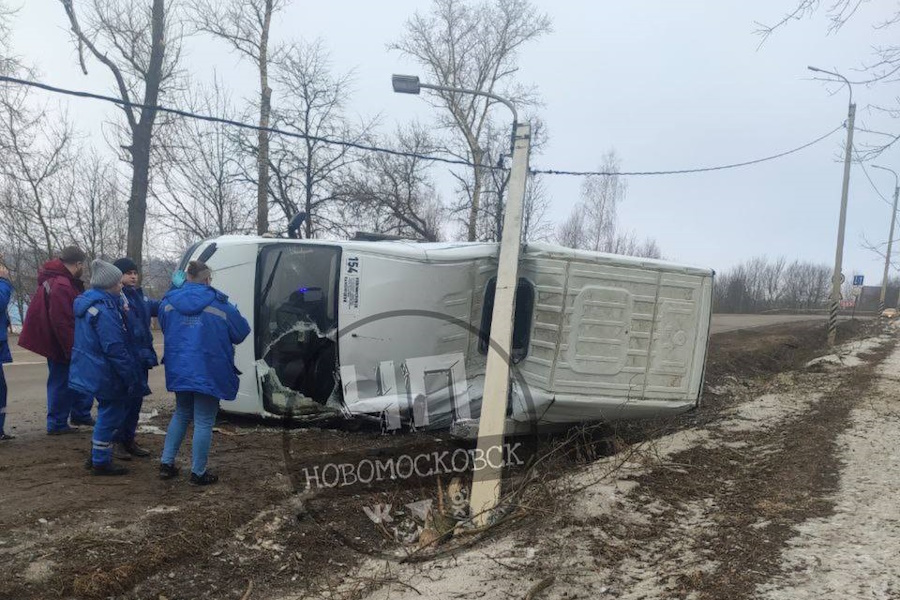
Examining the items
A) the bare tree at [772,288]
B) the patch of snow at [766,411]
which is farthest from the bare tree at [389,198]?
the bare tree at [772,288]

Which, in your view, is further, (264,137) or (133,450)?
(264,137)

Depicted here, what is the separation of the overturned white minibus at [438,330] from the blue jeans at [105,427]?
1.54 m

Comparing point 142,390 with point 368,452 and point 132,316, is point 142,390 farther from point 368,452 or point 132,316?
point 368,452

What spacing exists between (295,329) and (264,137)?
13.5m

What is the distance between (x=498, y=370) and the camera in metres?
4.62

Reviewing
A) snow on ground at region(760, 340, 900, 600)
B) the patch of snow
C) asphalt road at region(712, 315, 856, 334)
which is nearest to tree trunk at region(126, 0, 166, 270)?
the patch of snow

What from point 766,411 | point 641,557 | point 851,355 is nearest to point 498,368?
point 641,557

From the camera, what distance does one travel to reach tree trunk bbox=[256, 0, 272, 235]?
17438 millimetres

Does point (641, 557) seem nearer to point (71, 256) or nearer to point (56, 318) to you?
point (56, 318)

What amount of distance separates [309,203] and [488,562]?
1767 cm

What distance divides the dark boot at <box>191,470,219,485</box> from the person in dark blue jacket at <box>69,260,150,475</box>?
58cm

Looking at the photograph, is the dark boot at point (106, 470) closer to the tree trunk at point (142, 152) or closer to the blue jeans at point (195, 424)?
the blue jeans at point (195, 424)

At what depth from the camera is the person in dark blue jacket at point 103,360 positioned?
4016 millimetres

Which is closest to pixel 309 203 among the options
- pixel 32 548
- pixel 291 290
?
pixel 291 290
